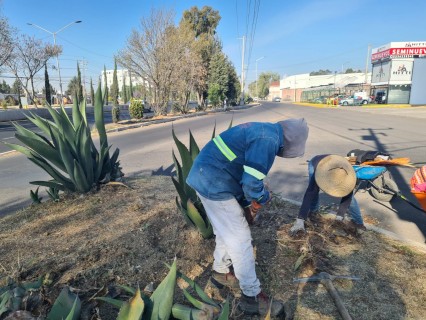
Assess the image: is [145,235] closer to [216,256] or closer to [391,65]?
[216,256]

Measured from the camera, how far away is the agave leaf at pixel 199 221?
3.20 m

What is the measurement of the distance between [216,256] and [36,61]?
3633 centimetres

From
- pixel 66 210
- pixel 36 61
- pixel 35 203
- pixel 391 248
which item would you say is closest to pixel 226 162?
pixel 391 248

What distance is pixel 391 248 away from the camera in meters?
3.46

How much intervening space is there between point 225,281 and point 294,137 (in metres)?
1.29

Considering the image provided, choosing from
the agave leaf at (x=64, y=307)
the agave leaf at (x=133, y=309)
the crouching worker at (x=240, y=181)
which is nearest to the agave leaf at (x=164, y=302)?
the agave leaf at (x=133, y=309)

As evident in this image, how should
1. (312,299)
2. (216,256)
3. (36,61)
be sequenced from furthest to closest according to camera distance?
(36,61)
(216,256)
(312,299)

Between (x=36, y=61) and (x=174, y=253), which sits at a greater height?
(x=36, y=61)

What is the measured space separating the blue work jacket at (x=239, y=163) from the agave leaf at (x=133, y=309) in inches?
39.3

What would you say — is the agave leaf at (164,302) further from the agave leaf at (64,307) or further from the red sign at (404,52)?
the red sign at (404,52)

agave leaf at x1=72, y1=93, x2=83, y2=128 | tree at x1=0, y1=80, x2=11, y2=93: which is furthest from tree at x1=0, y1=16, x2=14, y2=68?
tree at x1=0, y1=80, x2=11, y2=93

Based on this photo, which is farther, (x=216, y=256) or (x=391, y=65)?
(x=391, y=65)

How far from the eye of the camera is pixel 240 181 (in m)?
2.47

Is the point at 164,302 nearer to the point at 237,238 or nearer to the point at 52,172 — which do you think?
the point at 237,238
